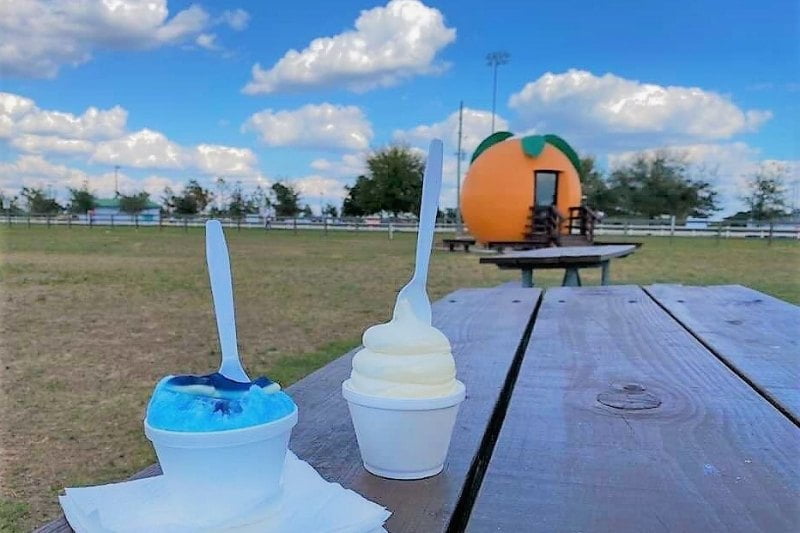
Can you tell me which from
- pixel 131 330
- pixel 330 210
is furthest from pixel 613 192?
pixel 131 330

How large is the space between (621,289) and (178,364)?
87.0 inches

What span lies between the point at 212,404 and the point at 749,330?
4.57 feet

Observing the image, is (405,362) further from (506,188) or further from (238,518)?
(506,188)

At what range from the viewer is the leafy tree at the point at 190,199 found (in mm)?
38344

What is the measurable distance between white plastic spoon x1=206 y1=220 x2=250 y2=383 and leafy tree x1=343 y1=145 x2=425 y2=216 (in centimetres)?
2609

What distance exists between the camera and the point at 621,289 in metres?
2.35

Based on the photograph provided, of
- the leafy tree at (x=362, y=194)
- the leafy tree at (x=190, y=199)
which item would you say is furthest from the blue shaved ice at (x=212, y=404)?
the leafy tree at (x=190, y=199)

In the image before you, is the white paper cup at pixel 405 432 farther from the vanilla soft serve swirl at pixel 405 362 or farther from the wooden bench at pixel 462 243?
the wooden bench at pixel 462 243

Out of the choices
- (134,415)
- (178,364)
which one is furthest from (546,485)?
(178,364)

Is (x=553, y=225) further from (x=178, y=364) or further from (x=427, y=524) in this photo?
(x=427, y=524)

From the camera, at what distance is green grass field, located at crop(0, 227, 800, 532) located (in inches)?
86.9

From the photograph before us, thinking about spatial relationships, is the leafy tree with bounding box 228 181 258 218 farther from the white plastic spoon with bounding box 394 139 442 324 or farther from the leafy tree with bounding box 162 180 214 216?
the white plastic spoon with bounding box 394 139 442 324

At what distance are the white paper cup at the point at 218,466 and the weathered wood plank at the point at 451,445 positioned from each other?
114 mm

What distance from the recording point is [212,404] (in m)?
0.48
